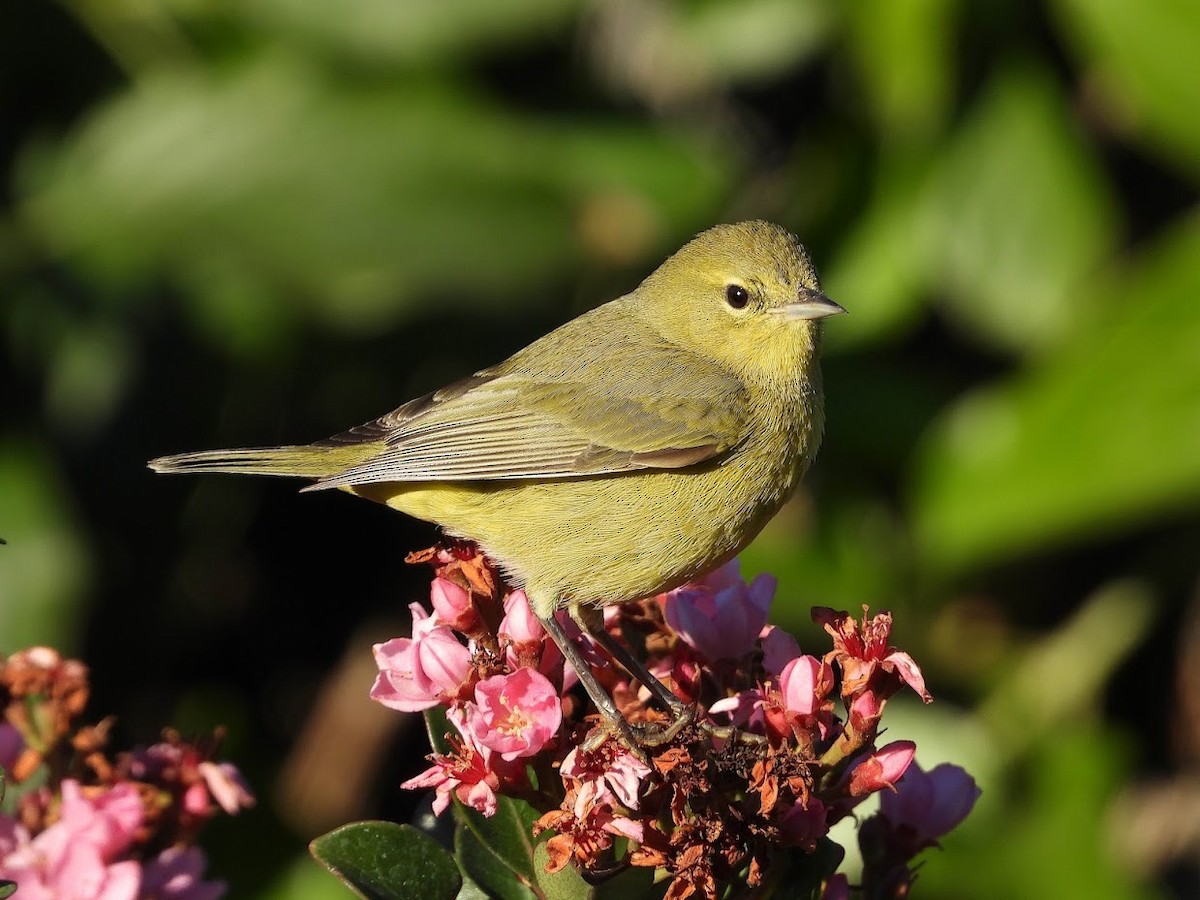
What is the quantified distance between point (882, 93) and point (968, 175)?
49 cm

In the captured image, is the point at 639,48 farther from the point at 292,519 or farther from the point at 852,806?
the point at 852,806

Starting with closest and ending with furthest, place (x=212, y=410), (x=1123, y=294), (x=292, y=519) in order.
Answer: (x=1123, y=294) → (x=212, y=410) → (x=292, y=519)

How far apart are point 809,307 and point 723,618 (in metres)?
1.16

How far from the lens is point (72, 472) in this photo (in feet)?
15.9

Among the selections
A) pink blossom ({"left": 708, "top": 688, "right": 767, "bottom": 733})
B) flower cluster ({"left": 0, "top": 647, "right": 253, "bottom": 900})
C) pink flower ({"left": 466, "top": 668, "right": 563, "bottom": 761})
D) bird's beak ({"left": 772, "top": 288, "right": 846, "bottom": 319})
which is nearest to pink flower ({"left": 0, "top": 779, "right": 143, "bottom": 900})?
flower cluster ({"left": 0, "top": 647, "right": 253, "bottom": 900})

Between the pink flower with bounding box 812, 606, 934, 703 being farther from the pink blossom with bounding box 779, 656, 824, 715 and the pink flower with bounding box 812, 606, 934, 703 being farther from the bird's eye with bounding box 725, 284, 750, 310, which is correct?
the bird's eye with bounding box 725, 284, 750, 310

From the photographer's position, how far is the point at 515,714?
7.55 feet

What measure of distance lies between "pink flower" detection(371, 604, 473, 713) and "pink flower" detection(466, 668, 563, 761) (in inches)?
3.2

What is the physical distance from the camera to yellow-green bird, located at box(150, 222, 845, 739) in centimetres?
321

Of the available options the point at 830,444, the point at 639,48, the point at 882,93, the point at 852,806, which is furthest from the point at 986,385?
the point at 852,806

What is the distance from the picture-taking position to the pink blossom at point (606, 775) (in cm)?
222

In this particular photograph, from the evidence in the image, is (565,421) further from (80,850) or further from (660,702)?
(80,850)

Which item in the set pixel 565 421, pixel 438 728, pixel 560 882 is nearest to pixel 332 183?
pixel 565 421

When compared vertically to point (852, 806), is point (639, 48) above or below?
above
